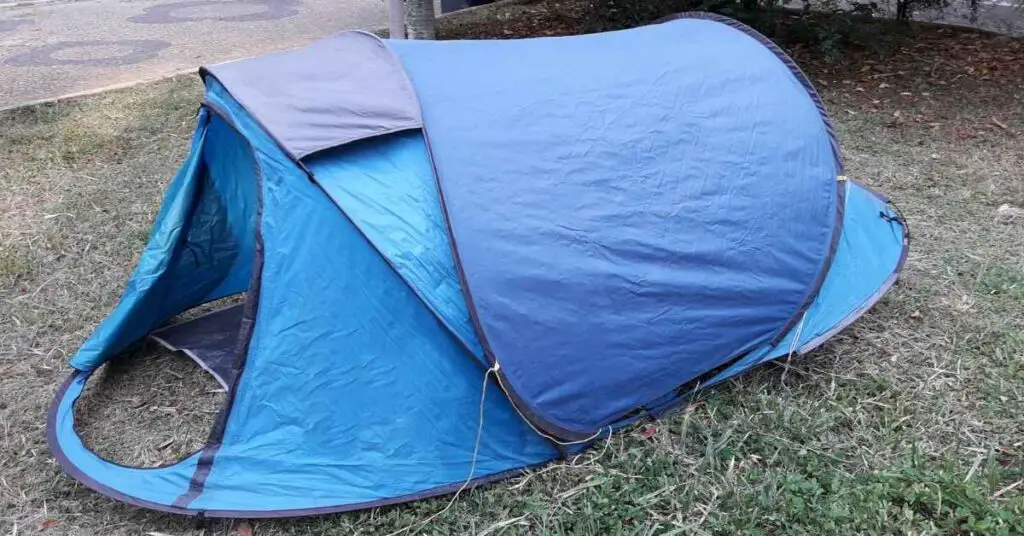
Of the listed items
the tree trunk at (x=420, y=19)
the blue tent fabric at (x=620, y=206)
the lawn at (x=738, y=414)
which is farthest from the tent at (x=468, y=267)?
the tree trunk at (x=420, y=19)

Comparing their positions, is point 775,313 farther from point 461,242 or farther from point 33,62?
point 33,62

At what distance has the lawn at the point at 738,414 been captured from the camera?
253cm

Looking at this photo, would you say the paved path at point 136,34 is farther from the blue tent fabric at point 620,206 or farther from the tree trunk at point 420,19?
the blue tent fabric at point 620,206

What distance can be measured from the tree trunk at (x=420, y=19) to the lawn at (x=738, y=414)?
2.26 m

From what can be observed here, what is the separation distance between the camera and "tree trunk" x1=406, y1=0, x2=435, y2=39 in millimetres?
6227

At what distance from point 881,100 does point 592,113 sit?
14.3 feet

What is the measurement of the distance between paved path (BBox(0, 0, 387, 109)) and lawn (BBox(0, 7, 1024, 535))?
2.56 m

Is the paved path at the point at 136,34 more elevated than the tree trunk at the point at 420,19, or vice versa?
the tree trunk at the point at 420,19

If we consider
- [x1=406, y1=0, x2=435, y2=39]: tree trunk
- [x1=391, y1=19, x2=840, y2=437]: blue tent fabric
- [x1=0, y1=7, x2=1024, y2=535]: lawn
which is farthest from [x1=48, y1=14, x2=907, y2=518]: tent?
[x1=406, y1=0, x2=435, y2=39]: tree trunk

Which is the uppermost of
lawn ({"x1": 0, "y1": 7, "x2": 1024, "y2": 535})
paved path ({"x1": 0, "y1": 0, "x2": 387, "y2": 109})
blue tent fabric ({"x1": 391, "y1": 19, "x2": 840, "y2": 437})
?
blue tent fabric ({"x1": 391, "y1": 19, "x2": 840, "y2": 437})

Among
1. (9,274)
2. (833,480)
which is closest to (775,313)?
(833,480)

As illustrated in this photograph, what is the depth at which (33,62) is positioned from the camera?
7.75m

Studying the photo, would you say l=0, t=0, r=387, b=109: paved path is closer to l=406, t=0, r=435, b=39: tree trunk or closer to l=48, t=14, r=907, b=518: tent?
l=406, t=0, r=435, b=39: tree trunk

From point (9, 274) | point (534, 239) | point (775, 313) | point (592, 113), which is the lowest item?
point (9, 274)
